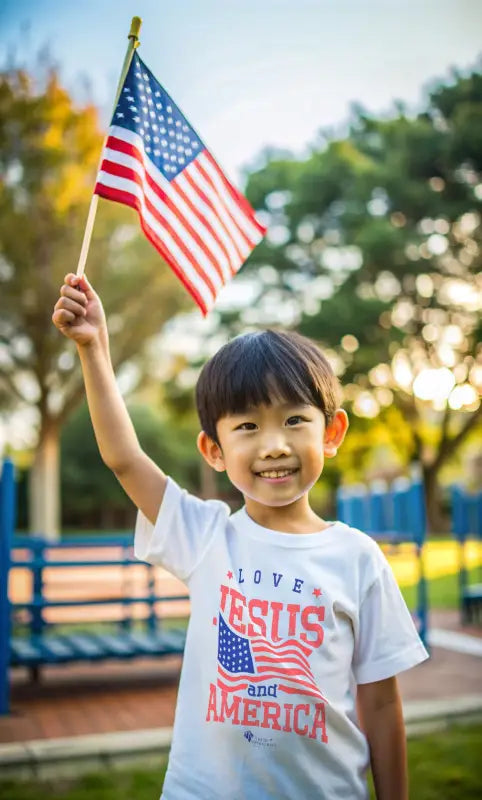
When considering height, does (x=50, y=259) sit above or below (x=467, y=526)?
above

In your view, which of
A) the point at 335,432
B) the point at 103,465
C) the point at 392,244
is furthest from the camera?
the point at 103,465

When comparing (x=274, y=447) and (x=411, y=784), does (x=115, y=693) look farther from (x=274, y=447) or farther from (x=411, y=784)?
(x=274, y=447)

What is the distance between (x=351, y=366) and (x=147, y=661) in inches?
517

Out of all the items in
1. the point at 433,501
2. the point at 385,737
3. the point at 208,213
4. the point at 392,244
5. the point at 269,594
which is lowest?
the point at 433,501

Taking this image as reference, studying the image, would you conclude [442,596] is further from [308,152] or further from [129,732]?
[308,152]

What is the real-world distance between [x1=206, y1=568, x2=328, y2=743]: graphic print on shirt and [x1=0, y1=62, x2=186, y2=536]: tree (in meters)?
12.6

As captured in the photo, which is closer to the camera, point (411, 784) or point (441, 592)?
point (411, 784)

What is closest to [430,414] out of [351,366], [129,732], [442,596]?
[351,366]

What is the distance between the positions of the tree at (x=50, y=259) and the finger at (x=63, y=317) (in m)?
12.3

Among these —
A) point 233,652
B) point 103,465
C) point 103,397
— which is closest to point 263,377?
point 103,397

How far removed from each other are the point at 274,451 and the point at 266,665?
1.22ft

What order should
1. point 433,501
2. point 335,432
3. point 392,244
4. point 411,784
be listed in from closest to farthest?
point 335,432, point 411,784, point 392,244, point 433,501

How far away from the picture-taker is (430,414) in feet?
93.9

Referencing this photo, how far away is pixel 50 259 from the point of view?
14344mm
